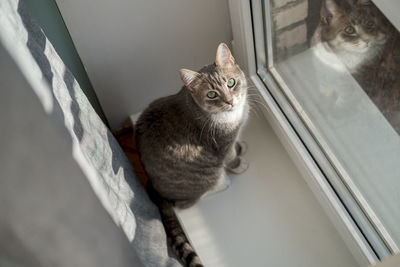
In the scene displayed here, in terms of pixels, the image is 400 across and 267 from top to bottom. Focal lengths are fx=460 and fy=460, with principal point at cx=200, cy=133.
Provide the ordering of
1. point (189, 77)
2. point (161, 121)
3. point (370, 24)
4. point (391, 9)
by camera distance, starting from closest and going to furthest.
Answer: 1. point (391, 9)
2. point (370, 24)
3. point (189, 77)
4. point (161, 121)

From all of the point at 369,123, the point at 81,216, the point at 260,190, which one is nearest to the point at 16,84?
the point at 81,216

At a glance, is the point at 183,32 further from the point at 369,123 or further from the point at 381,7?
the point at 381,7

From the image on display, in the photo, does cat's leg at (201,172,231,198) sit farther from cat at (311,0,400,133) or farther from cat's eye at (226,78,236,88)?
cat at (311,0,400,133)

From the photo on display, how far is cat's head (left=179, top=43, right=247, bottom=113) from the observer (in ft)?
4.65

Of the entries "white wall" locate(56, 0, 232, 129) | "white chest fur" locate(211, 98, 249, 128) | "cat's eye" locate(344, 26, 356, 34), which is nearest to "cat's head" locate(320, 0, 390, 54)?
"cat's eye" locate(344, 26, 356, 34)

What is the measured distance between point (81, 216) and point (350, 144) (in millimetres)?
891

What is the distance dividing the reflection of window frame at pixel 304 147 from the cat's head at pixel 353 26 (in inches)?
8.8

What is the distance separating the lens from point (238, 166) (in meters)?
1.69

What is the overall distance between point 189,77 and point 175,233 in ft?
1.82

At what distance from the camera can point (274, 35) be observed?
5.16 ft

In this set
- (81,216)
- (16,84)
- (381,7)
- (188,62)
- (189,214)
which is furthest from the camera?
(188,62)

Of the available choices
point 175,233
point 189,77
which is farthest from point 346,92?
point 175,233

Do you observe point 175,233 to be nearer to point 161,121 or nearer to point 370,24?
point 161,121

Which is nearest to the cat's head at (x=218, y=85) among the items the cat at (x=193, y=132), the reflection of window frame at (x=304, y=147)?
the cat at (x=193, y=132)
